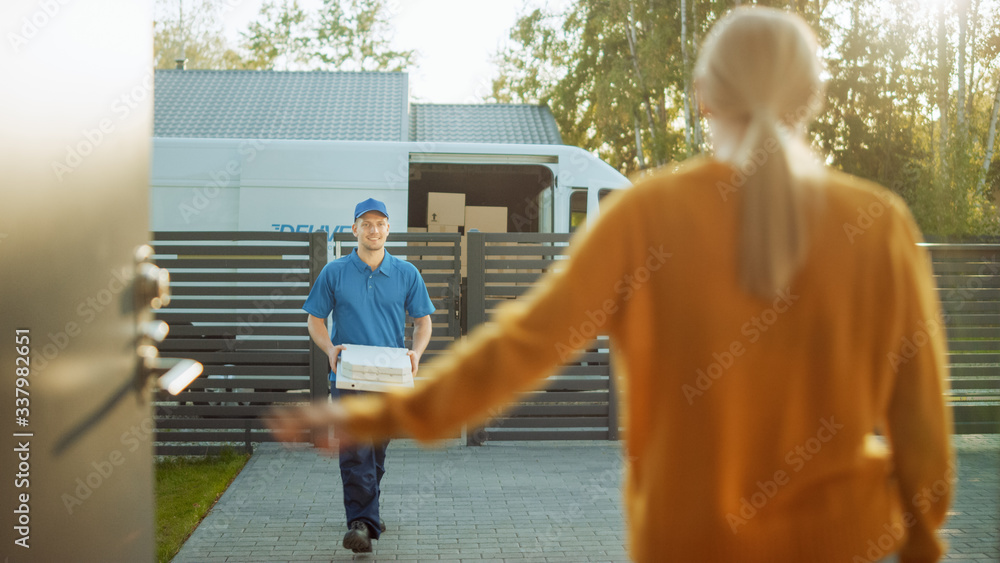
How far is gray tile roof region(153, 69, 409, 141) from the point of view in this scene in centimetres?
1382

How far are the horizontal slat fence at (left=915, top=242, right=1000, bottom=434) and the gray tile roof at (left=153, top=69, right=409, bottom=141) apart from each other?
26.1ft

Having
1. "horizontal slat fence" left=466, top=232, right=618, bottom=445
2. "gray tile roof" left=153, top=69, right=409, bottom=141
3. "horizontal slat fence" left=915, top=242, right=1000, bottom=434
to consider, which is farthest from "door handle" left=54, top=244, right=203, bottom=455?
"gray tile roof" left=153, top=69, right=409, bottom=141

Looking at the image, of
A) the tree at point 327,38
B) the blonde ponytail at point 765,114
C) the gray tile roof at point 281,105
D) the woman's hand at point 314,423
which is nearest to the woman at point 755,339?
the blonde ponytail at point 765,114

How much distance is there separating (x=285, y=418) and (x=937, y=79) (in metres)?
25.1

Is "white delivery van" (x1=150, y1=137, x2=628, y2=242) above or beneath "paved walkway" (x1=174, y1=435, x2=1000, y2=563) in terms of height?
above

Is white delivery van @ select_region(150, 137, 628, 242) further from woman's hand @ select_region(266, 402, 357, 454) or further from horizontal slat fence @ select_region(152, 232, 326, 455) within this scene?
woman's hand @ select_region(266, 402, 357, 454)

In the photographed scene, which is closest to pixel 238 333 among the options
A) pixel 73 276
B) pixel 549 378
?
pixel 549 378

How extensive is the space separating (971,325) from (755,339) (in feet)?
27.8

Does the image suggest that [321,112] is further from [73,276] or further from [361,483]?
[73,276]

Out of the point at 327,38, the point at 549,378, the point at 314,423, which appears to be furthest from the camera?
the point at 327,38

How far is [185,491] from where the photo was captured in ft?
23.0

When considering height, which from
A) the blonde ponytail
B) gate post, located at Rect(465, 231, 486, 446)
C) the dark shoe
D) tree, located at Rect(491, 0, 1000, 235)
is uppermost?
tree, located at Rect(491, 0, 1000, 235)

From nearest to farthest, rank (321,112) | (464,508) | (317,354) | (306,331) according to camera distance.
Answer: (464,508)
(306,331)
(317,354)
(321,112)

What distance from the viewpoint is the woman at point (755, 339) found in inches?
60.7
